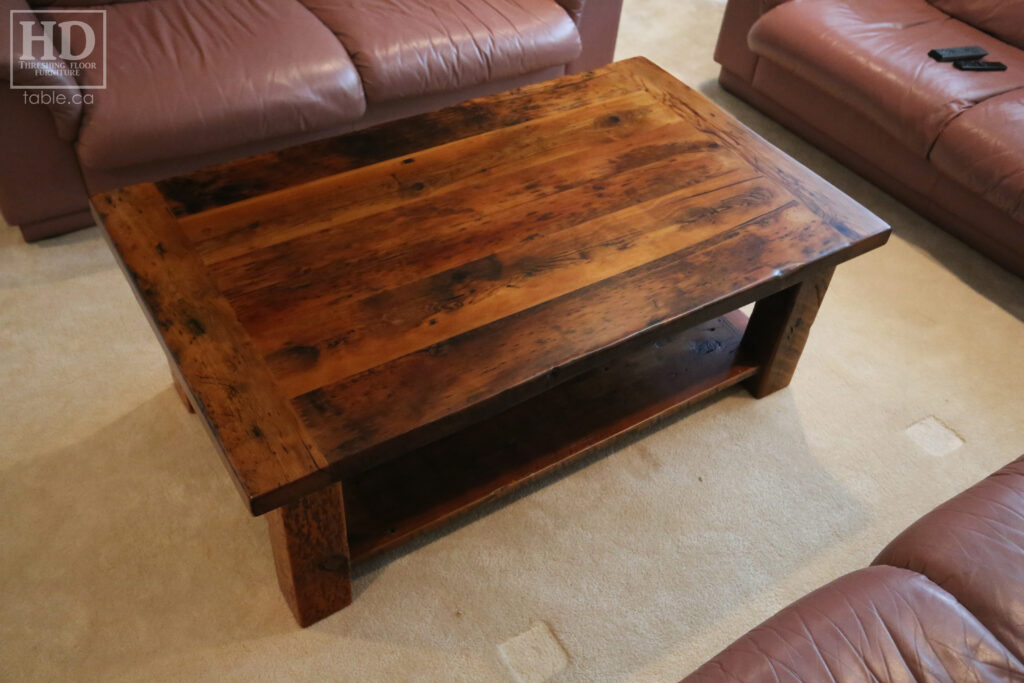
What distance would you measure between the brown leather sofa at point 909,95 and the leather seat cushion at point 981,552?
1.16 meters

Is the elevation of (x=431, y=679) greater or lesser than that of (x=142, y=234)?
lesser

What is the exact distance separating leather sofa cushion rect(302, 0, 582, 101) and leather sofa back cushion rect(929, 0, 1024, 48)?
1.29m

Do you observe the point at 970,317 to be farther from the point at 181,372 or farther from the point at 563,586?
the point at 181,372

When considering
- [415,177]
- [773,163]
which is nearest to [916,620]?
[773,163]

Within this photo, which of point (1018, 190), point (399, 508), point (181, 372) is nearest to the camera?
point (181, 372)

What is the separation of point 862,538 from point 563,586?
2.14ft

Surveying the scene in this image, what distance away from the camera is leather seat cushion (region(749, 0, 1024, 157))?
238 cm

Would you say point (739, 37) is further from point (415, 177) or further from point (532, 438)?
point (532, 438)

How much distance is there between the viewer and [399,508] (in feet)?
5.29

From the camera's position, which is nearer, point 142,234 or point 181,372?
point 181,372

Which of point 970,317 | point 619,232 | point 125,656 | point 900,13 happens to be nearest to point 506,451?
point 619,232

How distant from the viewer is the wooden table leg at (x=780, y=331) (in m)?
1.79

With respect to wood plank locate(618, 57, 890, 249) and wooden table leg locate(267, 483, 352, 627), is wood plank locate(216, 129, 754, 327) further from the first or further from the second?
wooden table leg locate(267, 483, 352, 627)

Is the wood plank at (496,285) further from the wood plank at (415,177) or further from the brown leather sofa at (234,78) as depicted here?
the brown leather sofa at (234,78)
